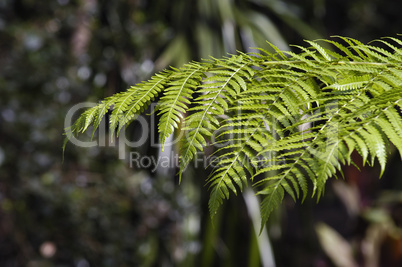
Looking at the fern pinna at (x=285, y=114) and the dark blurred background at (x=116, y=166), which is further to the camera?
the dark blurred background at (x=116, y=166)

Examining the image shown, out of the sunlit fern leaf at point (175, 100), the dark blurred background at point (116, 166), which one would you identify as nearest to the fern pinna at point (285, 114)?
the sunlit fern leaf at point (175, 100)

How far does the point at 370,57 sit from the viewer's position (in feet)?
1.68

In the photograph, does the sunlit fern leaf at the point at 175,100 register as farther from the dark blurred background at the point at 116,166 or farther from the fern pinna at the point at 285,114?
the dark blurred background at the point at 116,166

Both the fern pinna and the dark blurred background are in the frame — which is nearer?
the fern pinna

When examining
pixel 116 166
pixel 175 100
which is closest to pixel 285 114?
pixel 175 100

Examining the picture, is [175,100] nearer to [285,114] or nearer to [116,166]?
[285,114]

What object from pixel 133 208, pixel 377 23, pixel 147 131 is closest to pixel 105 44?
pixel 147 131

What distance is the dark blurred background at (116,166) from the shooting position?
4.76 ft

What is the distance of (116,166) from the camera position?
1.67 metres

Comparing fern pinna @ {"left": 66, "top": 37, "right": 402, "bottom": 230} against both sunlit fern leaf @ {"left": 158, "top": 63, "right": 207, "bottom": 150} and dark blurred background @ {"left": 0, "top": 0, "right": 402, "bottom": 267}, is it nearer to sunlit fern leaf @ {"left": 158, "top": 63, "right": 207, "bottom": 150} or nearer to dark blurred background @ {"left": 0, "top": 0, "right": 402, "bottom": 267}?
sunlit fern leaf @ {"left": 158, "top": 63, "right": 207, "bottom": 150}

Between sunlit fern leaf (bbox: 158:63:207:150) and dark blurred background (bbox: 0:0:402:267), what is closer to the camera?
sunlit fern leaf (bbox: 158:63:207:150)

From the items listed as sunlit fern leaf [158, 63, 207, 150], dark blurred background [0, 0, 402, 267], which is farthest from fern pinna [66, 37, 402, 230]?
dark blurred background [0, 0, 402, 267]

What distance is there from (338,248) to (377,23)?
1483mm

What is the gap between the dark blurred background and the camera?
1450 millimetres
